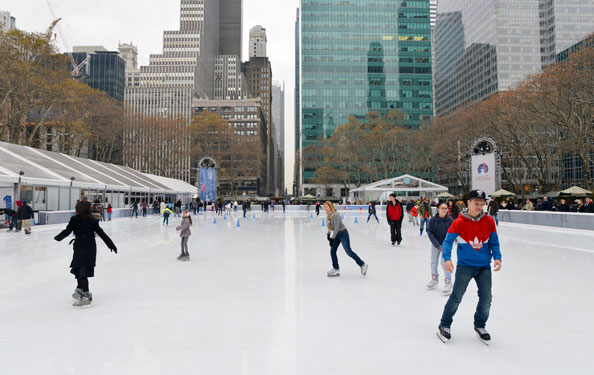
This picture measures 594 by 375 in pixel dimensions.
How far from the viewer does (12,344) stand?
3674 millimetres

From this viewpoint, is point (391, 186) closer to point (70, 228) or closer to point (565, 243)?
point (565, 243)

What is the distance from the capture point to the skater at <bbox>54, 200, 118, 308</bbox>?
5000mm

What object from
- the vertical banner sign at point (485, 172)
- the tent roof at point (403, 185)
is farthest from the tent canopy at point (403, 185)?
the vertical banner sign at point (485, 172)

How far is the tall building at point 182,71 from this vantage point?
115m

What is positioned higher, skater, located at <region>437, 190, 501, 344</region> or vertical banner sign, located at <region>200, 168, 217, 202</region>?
vertical banner sign, located at <region>200, 168, 217, 202</region>

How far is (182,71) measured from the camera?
130125 millimetres

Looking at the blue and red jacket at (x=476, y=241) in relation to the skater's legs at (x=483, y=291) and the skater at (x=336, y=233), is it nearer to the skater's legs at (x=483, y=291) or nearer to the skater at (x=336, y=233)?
the skater's legs at (x=483, y=291)

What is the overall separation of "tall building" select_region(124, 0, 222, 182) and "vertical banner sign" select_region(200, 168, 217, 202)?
59.1m

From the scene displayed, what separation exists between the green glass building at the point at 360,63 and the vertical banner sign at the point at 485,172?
5985 centimetres

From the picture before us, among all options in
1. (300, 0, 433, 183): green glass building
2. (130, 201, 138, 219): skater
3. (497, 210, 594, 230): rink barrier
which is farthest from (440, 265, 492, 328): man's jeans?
(300, 0, 433, 183): green glass building

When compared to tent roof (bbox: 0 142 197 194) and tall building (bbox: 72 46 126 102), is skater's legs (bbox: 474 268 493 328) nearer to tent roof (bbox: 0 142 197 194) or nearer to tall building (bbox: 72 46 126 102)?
tent roof (bbox: 0 142 197 194)

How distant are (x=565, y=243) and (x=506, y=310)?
409 inches

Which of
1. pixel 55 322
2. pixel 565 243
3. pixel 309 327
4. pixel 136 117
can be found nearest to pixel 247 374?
pixel 309 327

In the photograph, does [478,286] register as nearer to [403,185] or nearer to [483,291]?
[483,291]
